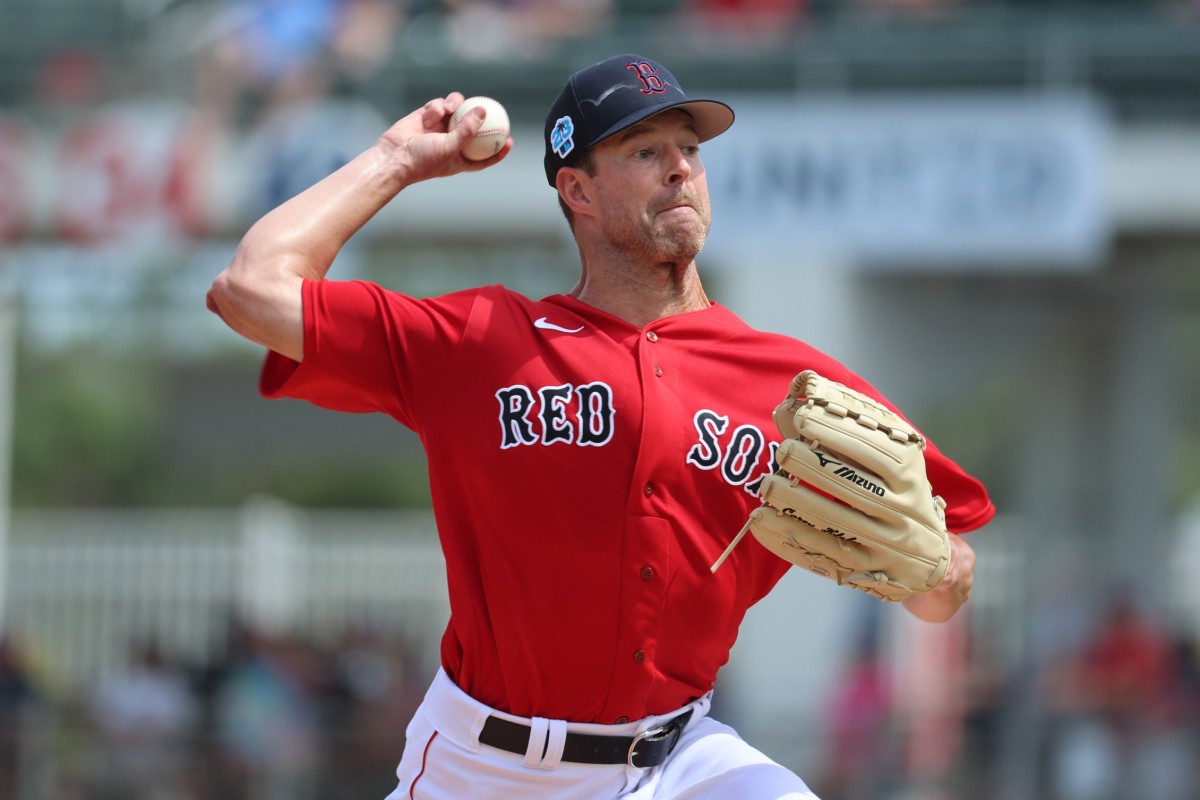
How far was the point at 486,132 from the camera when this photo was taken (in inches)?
161

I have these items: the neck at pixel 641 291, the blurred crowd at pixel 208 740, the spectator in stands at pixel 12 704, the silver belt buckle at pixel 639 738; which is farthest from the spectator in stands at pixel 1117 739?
the neck at pixel 641 291

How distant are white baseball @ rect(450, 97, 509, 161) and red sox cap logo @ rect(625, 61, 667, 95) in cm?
32

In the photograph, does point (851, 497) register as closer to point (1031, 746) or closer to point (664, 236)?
point (664, 236)

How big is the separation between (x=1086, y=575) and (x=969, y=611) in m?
2.28

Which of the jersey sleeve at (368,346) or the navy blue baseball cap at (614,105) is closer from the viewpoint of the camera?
the jersey sleeve at (368,346)

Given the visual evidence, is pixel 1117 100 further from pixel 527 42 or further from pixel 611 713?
pixel 611 713

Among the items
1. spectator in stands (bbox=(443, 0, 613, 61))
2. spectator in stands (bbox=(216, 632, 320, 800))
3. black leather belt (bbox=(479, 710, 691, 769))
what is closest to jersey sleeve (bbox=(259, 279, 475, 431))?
black leather belt (bbox=(479, 710, 691, 769))

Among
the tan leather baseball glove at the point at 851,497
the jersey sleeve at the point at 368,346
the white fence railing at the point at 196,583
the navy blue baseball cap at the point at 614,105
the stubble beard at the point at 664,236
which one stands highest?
the navy blue baseball cap at the point at 614,105

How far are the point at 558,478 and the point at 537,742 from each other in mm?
577

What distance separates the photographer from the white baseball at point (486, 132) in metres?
4.09

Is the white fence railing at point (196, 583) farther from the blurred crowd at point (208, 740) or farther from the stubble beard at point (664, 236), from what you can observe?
the stubble beard at point (664, 236)

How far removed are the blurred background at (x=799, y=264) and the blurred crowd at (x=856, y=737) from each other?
2cm

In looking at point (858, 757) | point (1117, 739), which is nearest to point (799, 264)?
point (858, 757)

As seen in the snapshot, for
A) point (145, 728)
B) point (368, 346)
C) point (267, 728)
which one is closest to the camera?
point (368, 346)
